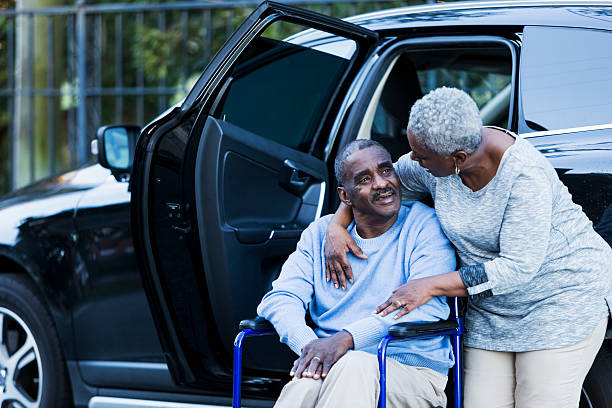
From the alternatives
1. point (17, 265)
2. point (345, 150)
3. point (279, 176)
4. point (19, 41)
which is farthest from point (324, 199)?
point (19, 41)

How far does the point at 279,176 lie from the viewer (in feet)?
12.9

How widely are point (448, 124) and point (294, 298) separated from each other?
2.89 feet

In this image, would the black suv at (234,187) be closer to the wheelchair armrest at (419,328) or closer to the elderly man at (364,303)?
the elderly man at (364,303)

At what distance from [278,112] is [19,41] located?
511cm

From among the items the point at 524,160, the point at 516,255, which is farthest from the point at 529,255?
the point at 524,160

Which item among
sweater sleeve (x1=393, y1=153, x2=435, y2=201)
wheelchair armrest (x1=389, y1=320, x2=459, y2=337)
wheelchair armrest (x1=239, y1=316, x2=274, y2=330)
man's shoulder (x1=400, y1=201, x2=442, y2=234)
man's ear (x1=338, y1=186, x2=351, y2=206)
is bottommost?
wheelchair armrest (x1=239, y1=316, x2=274, y2=330)

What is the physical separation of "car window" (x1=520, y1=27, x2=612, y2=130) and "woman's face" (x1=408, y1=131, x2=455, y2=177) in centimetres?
48

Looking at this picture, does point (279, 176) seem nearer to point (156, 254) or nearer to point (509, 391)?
point (156, 254)

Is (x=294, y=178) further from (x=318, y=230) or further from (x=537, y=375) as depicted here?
(x=537, y=375)

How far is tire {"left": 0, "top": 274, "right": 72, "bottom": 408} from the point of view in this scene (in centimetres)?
430


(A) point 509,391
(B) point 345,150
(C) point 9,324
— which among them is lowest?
(C) point 9,324

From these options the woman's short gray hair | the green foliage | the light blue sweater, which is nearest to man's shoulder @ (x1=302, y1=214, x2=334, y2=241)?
the light blue sweater

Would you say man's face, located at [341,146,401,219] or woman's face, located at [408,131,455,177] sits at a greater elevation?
woman's face, located at [408,131,455,177]

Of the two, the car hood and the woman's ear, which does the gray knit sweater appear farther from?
the car hood
